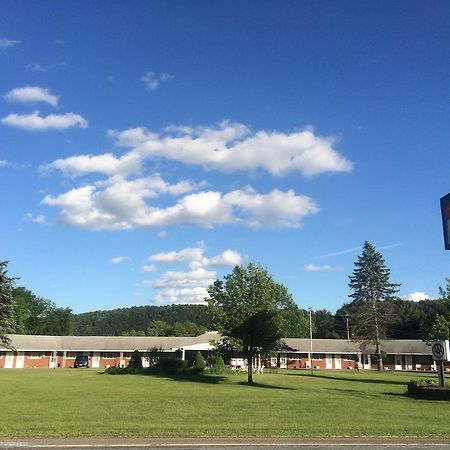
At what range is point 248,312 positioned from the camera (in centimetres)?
4362

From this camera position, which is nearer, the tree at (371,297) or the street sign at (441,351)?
the street sign at (441,351)

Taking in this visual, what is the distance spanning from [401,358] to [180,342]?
3738 cm

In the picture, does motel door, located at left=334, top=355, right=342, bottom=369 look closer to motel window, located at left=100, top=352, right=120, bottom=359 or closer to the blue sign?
motel window, located at left=100, top=352, right=120, bottom=359

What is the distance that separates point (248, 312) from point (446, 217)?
76.2 ft

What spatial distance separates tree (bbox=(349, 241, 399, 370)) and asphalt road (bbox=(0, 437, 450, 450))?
70168 millimetres

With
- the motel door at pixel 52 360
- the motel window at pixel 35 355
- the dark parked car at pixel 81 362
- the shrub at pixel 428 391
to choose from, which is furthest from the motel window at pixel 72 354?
the shrub at pixel 428 391

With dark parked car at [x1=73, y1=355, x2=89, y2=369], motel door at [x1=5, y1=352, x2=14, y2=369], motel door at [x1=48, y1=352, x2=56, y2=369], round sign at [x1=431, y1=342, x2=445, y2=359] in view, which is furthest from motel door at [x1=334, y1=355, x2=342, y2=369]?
round sign at [x1=431, y1=342, x2=445, y2=359]

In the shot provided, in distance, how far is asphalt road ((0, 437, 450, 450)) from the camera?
41.7 feet

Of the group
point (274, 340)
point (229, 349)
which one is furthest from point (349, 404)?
point (229, 349)

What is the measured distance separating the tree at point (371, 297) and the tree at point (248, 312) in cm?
4063

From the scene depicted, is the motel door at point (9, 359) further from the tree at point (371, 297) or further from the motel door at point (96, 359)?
the tree at point (371, 297)

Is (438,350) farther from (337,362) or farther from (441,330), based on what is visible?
(337,362)

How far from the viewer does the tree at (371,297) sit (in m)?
83.1

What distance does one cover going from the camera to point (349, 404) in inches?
917
